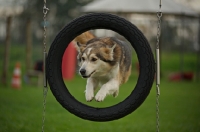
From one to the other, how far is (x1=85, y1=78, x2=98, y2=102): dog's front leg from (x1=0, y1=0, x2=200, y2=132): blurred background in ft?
8.95

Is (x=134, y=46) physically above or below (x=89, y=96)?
above

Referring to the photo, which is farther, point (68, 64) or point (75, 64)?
point (75, 64)

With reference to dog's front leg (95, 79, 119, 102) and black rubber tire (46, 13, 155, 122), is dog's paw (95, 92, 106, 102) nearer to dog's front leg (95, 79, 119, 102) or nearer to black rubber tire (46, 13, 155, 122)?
dog's front leg (95, 79, 119, 102)

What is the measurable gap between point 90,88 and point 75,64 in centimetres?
1666

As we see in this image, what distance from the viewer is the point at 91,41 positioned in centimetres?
621

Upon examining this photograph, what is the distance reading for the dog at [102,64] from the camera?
5.84m

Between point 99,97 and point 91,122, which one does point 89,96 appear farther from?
point 91,122

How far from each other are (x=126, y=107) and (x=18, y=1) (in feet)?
60.4

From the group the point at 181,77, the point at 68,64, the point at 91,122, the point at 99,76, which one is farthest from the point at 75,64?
the point at 99,76

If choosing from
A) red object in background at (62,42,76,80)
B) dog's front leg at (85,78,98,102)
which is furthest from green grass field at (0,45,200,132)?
red object in background at (62,42,76,80)

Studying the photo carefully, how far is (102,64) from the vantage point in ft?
19.6

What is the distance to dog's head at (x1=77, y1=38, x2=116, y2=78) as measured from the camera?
19.1 ft

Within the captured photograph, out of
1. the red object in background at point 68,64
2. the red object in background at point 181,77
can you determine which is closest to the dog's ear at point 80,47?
the red object in background at point 68,64

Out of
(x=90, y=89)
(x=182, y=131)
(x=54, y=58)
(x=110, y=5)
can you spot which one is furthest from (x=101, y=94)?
(x=110, y=5)
